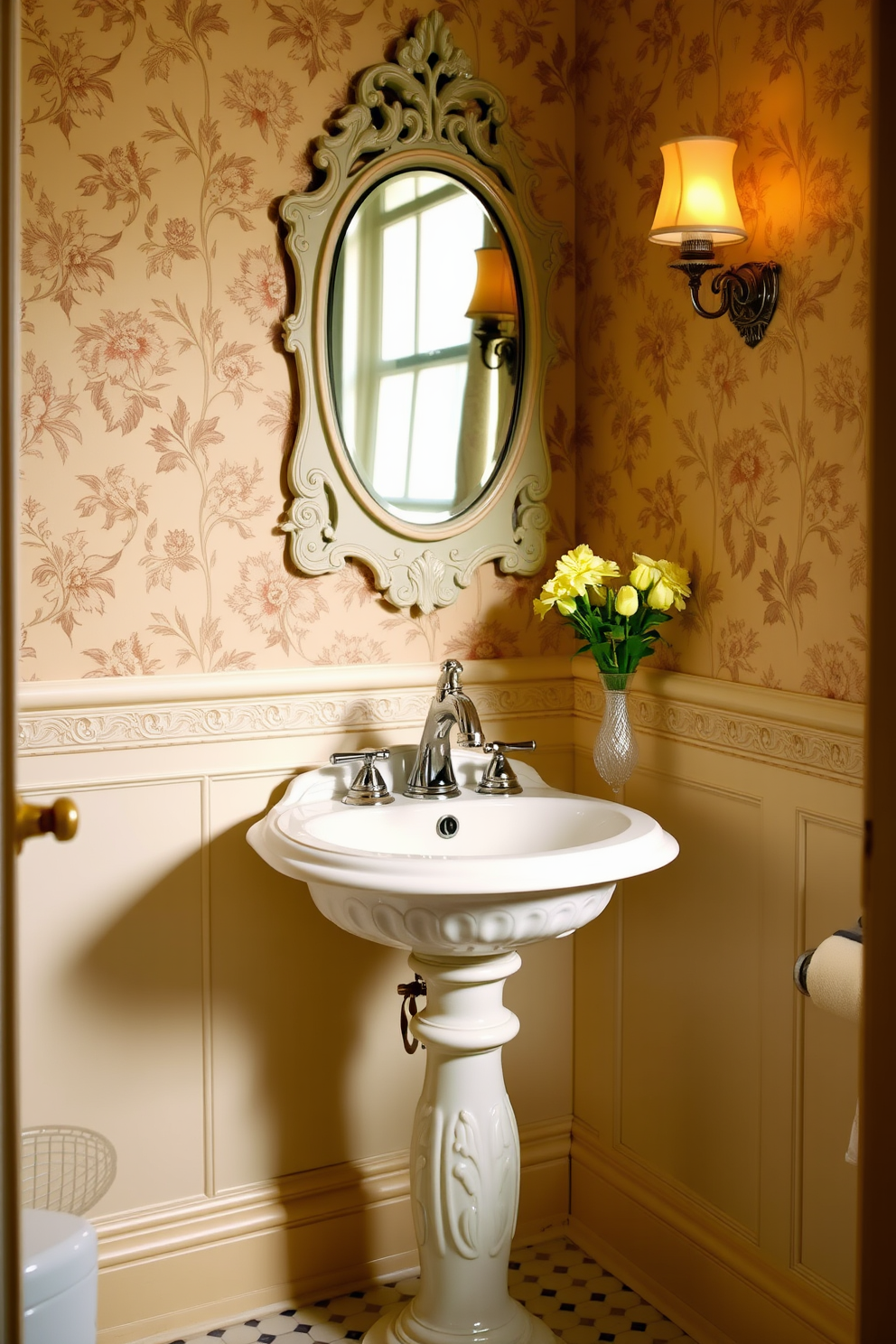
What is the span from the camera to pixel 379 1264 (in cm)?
214

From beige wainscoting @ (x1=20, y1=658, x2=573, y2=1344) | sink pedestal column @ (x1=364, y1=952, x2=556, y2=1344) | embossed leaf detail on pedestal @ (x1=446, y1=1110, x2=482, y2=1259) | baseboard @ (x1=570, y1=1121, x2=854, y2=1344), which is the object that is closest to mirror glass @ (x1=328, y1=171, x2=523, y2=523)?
beige wainscoting @ (x1=20, y1=658, x2=573, y2=1344)

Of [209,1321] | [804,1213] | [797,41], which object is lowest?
[209,1321]

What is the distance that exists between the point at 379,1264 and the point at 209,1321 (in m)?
0.31

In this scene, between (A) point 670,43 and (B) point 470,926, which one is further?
(A) point 670,43

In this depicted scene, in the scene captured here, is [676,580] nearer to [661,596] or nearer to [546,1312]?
[661,596]

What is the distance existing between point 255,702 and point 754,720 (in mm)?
815

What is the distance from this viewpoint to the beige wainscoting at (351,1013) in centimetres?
178

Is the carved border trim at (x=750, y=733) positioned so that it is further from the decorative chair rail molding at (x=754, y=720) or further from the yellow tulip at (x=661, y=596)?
the yellow tulip at (x=661, y=596)

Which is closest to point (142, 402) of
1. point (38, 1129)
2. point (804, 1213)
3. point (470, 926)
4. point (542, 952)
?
point (470, 926)

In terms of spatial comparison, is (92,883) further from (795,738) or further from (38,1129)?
(795,738)

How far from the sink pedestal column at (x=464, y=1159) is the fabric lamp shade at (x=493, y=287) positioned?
1144 mm

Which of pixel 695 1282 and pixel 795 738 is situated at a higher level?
pixel 795 738

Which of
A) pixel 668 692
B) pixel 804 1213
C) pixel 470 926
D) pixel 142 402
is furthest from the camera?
pixel 668 692

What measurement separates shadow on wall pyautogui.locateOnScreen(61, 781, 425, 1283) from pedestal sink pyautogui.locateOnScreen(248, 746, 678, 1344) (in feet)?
0.68
